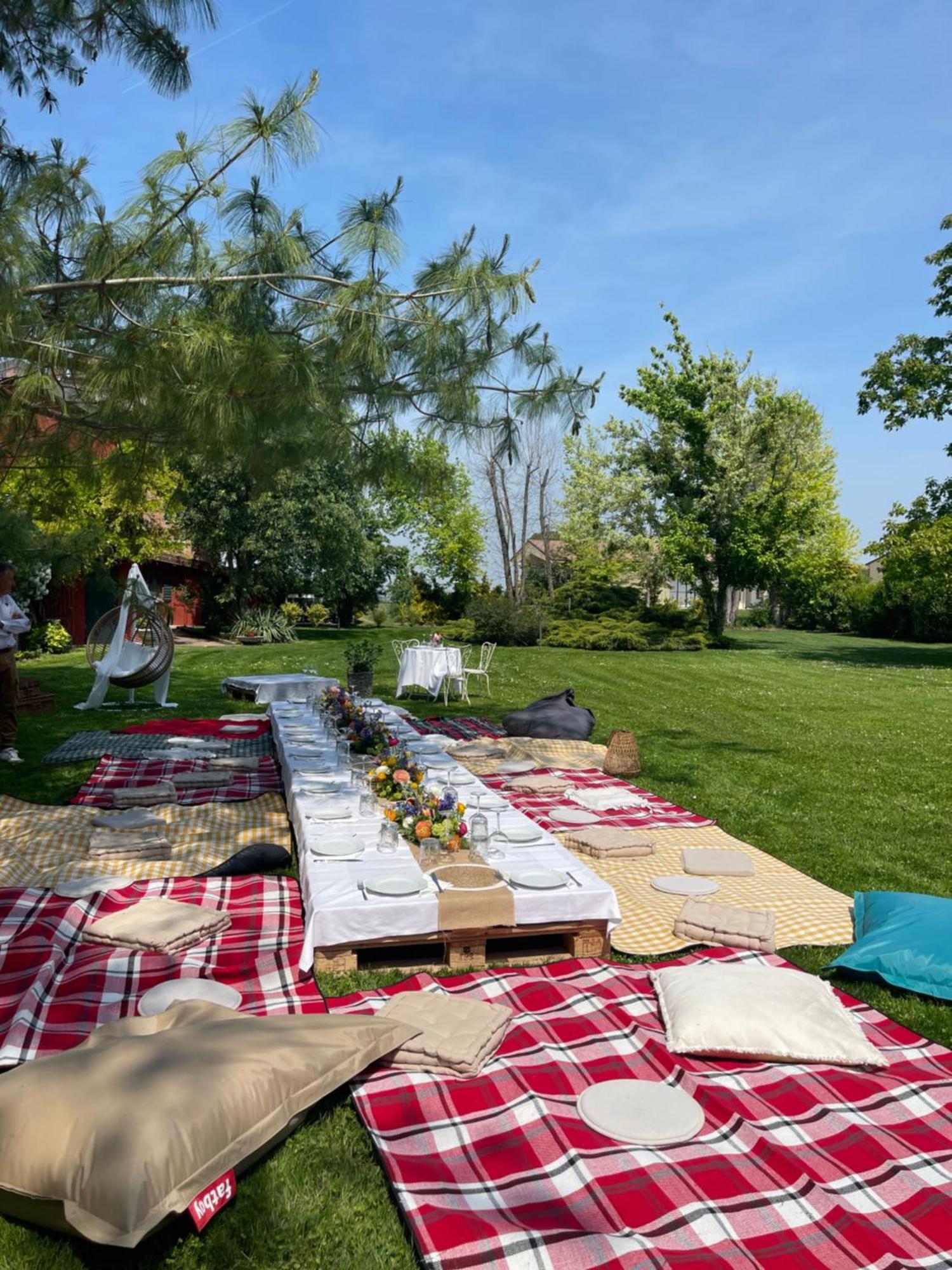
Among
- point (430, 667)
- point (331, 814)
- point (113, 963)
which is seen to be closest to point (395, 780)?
point (331, 814)

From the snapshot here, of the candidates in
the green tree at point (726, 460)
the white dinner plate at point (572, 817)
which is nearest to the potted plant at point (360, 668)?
the white dinner plate at point (572, 817)

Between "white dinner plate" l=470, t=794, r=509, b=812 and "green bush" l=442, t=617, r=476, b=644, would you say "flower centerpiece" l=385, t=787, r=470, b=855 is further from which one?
"green bush" l=442, t=617, r=476, b=644

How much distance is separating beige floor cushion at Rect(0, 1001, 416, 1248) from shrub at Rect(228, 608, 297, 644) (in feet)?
74.0

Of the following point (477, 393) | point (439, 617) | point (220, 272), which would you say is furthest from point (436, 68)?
point (439, 617)

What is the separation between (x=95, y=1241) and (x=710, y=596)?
27.3 metres

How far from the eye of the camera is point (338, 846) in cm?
458

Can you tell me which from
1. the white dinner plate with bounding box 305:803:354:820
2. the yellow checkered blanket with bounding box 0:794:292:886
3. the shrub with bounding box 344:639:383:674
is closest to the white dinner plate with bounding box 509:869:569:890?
the white dinner plate with bounding box 305:803:354:820

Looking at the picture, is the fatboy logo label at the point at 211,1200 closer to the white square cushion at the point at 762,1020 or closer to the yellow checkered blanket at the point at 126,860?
the white square cushion at the point at 762,1020

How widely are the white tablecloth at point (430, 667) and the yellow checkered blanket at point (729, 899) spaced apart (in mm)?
7491

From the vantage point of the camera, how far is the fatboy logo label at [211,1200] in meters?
2.36

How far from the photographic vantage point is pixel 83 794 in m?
7.12

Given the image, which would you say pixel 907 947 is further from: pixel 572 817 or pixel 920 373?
pixel 920 373

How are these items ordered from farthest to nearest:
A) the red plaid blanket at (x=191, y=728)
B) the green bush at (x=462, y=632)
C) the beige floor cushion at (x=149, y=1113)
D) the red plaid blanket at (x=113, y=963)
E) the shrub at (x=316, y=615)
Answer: the shrub at (x=316, y=615) < the green bush at (x=462, y=632) < the red plaid blanket at (x=191, y=728) < the red plaid blanket at (x=113, y=963) < the beige floor cushion at (x=149, y=1113)

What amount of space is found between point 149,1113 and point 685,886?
341 centimetres
